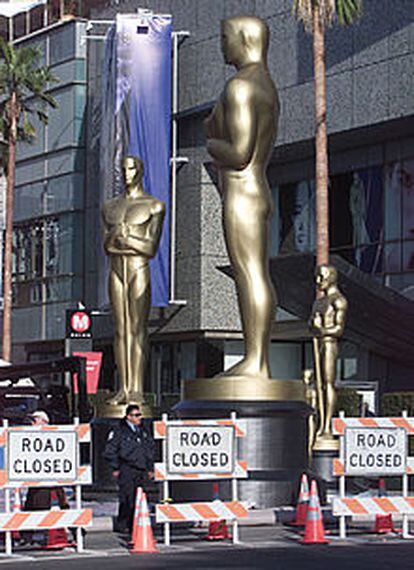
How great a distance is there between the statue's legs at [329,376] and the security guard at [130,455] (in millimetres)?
9612

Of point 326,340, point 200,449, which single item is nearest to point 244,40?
point 200,449

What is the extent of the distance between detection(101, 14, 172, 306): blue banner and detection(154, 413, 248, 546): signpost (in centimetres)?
3403

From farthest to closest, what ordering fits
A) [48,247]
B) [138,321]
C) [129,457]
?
[48,247], [138,321], [129,457]

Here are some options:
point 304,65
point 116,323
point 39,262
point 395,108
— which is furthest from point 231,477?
point 39,262

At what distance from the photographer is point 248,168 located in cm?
2044

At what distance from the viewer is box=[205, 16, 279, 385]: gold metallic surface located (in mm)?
20250

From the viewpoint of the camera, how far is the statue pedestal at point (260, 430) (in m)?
19.6

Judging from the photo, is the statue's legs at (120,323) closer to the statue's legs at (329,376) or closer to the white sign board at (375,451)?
the statue's legs at (329,376)

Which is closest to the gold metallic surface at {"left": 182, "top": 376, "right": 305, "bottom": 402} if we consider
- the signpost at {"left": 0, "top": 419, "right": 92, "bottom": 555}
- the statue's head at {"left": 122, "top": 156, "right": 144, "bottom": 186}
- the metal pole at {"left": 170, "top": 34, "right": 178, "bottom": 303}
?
the signpost at {"left": 0, "top": 419, "right": 92, "bottom": 555}

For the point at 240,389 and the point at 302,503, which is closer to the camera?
the point at 302,503

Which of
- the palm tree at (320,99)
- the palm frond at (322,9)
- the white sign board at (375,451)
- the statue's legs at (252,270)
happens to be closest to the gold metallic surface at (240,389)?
the statue's legs at (252,270)

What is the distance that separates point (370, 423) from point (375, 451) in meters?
0.32

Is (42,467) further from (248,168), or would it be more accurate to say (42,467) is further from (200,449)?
(248,168)

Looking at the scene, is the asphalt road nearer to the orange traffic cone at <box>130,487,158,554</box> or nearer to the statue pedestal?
the orange traffic cone at <box>130,487,158,554</box>
